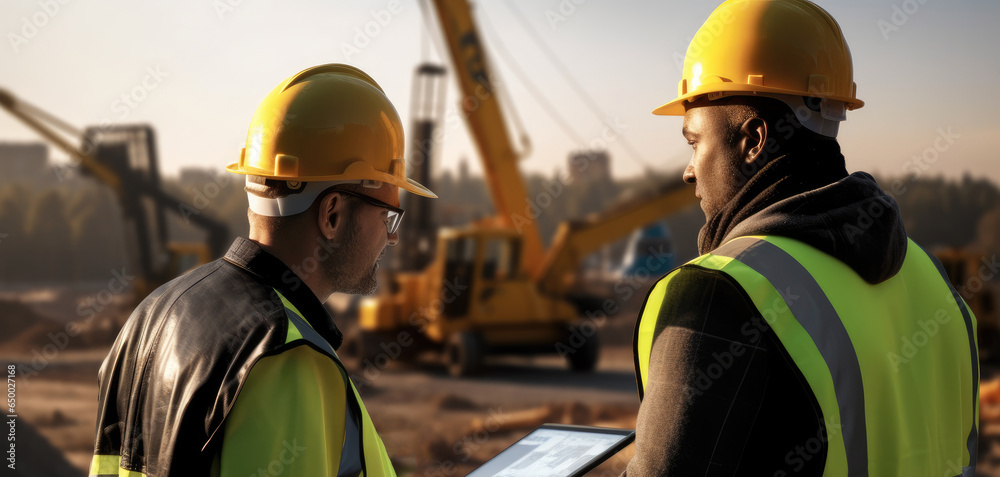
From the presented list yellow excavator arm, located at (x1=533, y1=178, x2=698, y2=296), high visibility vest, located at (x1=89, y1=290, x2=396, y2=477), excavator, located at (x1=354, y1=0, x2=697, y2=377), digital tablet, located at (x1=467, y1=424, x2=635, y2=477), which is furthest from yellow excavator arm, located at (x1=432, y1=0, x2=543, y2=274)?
high visibility vest, located at (x1=89, y1=290, x2=396, y2=477)

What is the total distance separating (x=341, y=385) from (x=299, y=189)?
50cm

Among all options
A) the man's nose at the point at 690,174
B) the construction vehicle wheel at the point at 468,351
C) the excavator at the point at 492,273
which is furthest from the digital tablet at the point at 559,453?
the construction vehicle wheel at the point at 468,351

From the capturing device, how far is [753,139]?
1.61 metres

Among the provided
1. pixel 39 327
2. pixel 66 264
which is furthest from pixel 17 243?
pixel 39 327

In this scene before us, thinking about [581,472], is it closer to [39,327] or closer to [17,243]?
[39,327]

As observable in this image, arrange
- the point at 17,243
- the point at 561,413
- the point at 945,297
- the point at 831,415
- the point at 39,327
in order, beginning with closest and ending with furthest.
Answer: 1. the point at 831,415
2. the point at 945,297
3. the point at 561,413
4. the point at 39,327
5. the point at 17,243

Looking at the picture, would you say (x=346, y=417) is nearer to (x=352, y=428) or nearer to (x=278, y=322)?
(x=352, y=428)

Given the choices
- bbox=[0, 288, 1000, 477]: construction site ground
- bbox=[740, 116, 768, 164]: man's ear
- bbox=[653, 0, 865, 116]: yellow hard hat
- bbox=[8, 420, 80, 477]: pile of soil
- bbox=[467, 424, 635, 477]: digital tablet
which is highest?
bbox=[653, 0, 865, 116]: yellow hard hat

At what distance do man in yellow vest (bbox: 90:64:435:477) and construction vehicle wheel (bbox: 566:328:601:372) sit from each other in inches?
459

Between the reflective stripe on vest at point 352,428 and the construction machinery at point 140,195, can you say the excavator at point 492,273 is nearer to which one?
the construction machinery at point 140,195

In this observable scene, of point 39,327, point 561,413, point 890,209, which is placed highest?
point 890,209

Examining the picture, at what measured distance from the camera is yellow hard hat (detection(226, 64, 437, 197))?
5.85 ft

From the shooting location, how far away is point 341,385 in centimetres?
150

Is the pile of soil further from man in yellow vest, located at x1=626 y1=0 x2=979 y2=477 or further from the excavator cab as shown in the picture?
the excavator cab
